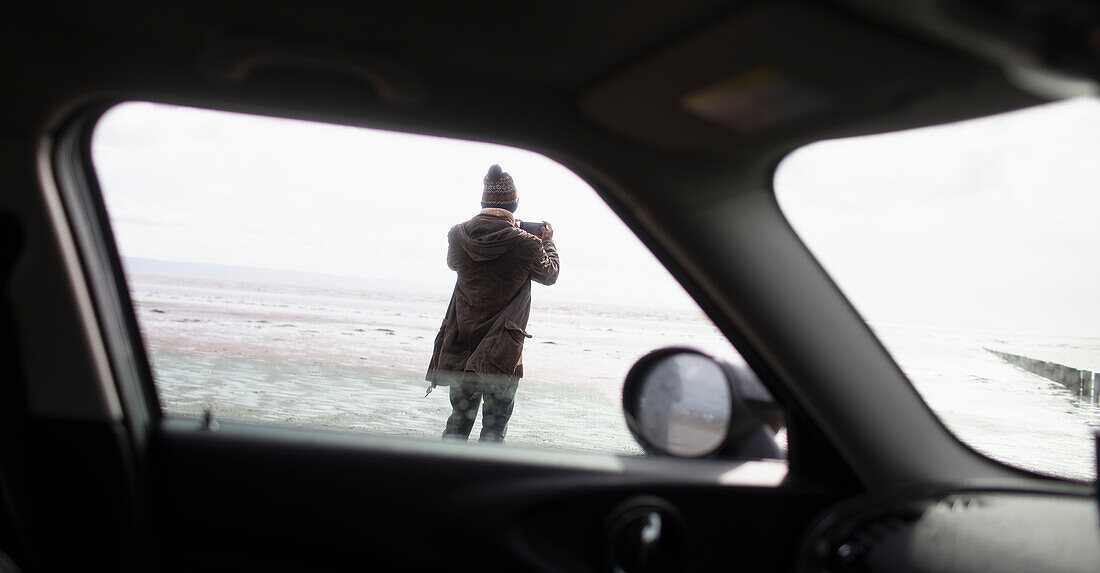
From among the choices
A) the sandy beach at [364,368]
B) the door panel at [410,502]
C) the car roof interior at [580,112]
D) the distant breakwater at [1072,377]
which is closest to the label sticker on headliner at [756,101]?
the car roof interior at [580,112]

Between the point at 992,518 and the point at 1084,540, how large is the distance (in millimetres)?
138

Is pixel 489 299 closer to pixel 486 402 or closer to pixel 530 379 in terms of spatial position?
pixel 486 402

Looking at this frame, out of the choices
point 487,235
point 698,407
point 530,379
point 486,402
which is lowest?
point 698,407

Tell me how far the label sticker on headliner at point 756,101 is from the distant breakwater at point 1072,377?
86cm

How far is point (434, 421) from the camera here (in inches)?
135

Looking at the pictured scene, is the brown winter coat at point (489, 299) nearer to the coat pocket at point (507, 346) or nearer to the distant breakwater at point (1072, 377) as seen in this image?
the coat pocket at point (507, 346)

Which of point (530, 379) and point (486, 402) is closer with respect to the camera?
point (486, 402)

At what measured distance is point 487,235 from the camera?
124 inches

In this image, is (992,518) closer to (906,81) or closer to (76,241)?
(906,81)

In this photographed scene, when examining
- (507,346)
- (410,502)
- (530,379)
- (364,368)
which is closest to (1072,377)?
(410,502)

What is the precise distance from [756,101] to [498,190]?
174 cm

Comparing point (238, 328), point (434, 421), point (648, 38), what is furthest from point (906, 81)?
point (238, 328)

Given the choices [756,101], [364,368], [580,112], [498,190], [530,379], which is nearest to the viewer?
[756,101]

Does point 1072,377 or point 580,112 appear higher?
point 580,112
